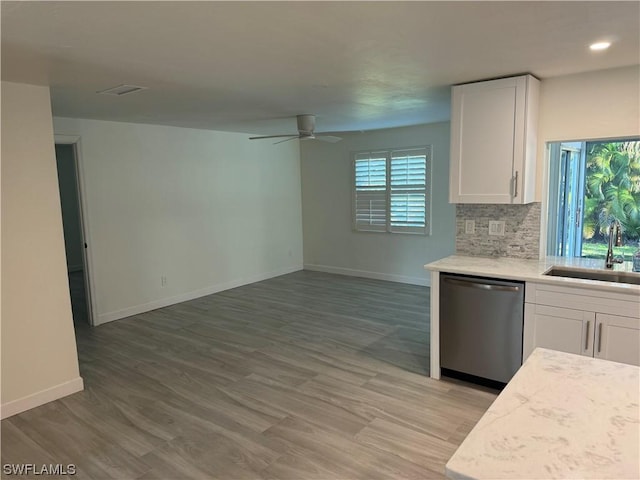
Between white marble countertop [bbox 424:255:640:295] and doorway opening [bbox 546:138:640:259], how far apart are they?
220 cm

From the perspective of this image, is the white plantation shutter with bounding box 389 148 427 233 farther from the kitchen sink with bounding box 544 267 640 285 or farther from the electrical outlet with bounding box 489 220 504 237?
the kitchen sink with bounding box 544 267 640 285

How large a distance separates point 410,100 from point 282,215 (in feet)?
12.5

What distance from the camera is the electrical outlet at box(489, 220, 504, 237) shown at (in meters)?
3.67

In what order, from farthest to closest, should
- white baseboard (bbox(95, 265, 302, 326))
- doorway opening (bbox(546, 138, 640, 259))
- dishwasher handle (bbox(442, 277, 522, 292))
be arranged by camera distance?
doorway opening (bbox(546, 138, 640, 259)) → white baseboard (bbox(95, 265, 302, 326)) → dishwasher handle (bbox(442, 277, 522, 292))

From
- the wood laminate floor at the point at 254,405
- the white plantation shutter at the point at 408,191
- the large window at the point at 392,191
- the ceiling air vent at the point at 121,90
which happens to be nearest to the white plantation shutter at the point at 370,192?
the large window at the point at 392,191

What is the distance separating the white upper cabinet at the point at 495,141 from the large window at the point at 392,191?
9.32 ft

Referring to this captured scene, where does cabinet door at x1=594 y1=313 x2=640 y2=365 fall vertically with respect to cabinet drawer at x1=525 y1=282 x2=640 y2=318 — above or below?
below

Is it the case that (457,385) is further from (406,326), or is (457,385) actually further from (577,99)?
(577,99)

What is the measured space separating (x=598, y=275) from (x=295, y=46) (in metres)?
2.70

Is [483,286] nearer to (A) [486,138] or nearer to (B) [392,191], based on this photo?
(A) [486,138]

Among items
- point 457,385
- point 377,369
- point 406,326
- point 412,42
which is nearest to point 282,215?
point 406,326

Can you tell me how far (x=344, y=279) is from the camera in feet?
23.4
